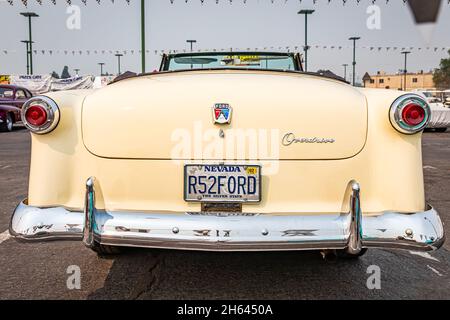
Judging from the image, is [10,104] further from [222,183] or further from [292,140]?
[292,140]

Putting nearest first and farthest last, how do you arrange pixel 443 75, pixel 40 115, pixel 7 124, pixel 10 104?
1. pixel 40 115
2. pixel 7 124
3. pixel 10 104
4. pixel 443 75

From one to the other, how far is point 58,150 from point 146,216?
671 millimetres

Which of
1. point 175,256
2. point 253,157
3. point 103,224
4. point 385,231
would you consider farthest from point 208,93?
point 175,256

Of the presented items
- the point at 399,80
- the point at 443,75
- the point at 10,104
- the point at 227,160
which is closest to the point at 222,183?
the point at 227,160

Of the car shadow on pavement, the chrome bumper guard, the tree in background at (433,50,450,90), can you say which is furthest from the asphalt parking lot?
the tree in background at (433,50,450,90)

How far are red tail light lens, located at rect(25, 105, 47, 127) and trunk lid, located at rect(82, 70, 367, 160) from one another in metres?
0.22

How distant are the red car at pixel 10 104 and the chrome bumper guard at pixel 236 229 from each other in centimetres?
1427

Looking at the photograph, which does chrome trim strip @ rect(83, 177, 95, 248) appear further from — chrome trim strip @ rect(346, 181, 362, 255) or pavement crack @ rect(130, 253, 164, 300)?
chrome trim strip @ rect(346, 181, 362, 255)

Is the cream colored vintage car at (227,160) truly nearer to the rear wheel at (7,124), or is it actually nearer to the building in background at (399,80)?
the rear wheel at (7,124)

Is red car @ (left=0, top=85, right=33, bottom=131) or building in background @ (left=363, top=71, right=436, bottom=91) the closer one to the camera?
red car @ (left=0, top=85, right=33, bottom=131)

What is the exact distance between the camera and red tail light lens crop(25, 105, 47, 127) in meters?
2.55

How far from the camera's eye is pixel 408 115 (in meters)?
2.52

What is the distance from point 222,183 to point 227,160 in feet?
0.40
